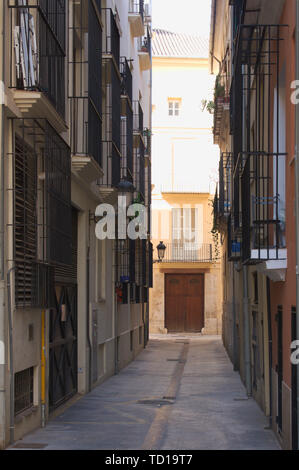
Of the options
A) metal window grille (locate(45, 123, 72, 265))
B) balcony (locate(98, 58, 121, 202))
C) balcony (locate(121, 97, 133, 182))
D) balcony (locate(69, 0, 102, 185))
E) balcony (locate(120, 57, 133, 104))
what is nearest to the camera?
metal window grille (locate(45, 123, 72, 265))

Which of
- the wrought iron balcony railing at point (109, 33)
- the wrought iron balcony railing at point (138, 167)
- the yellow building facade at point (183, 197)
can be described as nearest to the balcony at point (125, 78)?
the wrought iron balcony railing at point (109, 33)

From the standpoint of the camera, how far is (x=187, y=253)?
41438 millimetres

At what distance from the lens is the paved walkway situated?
35.2 feet

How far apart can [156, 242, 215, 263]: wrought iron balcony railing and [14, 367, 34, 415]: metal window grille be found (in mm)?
29791

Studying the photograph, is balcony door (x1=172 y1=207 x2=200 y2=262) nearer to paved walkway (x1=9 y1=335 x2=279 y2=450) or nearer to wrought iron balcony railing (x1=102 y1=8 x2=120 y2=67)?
paved walkway (x1=9 y1=335 x2=279 y2=450)

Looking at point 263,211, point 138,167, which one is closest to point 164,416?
point 263,211

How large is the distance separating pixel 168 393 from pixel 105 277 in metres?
3.80

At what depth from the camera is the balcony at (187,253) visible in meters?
41.2

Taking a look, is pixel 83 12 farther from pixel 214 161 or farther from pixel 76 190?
pixel 214 161

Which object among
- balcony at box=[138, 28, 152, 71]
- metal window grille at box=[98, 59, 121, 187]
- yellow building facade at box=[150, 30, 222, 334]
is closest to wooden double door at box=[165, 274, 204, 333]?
yellow building facade at box=[150, 30, 222, 334]

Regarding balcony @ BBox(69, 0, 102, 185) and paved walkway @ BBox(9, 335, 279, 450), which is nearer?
paved walkway @ BBox(9, 335, 279, 450)
